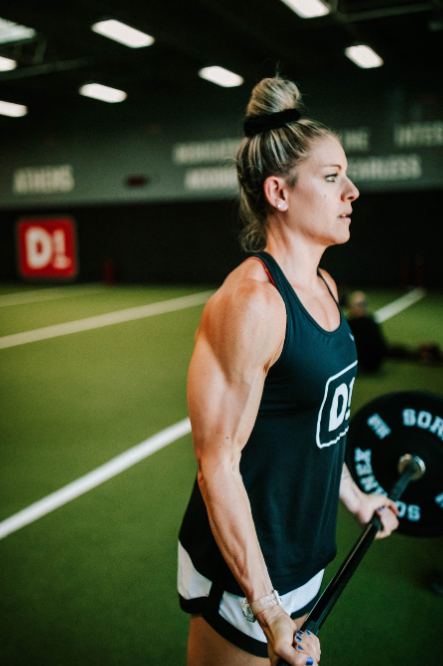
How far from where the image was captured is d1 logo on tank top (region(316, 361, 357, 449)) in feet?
3.70

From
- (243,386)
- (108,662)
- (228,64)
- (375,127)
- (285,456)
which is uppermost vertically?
(228,64)

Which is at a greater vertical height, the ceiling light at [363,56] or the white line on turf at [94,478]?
the ceiling light at [363,56]

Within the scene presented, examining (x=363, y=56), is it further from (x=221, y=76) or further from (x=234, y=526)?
(x=234, y=526)

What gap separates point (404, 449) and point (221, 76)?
7.73 m

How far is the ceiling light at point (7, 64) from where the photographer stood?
8002 millimetres

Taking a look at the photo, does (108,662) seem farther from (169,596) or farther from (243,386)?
(243,386)

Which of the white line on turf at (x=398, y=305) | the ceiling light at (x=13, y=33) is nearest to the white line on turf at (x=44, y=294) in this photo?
the ceiling light at (x=13, y=33)

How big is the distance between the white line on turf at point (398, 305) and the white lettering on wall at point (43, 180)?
5448 mm

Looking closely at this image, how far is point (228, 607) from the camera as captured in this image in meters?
1.15

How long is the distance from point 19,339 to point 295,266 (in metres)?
6.53

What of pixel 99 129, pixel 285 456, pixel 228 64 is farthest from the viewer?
pixel 99 129

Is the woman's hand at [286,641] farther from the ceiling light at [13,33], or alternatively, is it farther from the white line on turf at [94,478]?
the ceiling light at [13,33]

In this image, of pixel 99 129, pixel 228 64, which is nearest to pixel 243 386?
pixel 228 64

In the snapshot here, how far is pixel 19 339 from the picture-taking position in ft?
23.3
